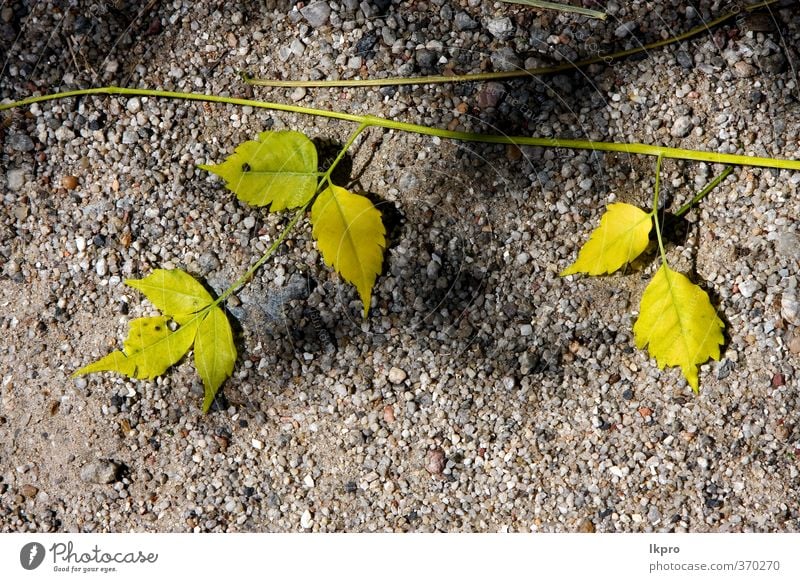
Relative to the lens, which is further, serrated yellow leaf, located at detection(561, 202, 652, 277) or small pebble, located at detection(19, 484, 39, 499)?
small pebble, located at detection(19, 484, 39, 499)

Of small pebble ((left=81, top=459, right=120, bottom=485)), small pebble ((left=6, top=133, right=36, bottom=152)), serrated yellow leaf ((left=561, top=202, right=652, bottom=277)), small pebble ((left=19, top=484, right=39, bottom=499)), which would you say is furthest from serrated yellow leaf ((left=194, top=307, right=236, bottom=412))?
serrated yellow leaf ((left=561, top=202, right=652, bottom=277))

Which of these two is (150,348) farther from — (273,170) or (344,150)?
(344,150)

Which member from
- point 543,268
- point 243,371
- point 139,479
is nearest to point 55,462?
point 139,479

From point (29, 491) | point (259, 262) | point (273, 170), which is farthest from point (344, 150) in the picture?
point (29, 491)

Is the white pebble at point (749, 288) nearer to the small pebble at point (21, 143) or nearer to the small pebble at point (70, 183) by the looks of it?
the small pebble at point (70, 183)

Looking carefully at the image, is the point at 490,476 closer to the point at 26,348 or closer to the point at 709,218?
the point at 709,218

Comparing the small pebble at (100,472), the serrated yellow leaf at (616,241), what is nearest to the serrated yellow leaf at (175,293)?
the small pebble at (100,472)

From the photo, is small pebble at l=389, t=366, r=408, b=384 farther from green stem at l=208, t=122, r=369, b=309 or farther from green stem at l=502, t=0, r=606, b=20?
green stem at l=502, t=0, r=606, b=20
